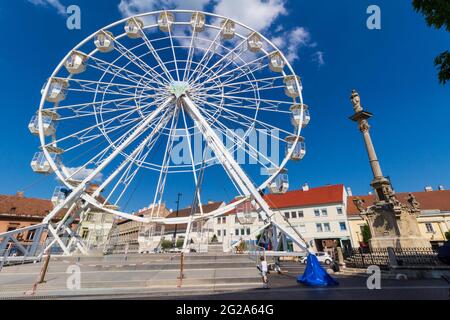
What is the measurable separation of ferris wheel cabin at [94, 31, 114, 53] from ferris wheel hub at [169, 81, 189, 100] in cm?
513

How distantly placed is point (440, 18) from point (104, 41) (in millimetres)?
18420

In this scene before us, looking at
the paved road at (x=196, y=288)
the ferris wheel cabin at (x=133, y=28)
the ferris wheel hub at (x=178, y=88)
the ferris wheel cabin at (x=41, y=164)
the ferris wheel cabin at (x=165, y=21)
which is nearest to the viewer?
the paved road at (x=196, y=288)

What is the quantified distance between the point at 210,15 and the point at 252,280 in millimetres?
18464

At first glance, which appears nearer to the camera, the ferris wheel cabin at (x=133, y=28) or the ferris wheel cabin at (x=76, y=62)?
the ferris wheel cabin at (x=76, y=62)

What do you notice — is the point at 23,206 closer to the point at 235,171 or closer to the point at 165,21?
the point at 165,21

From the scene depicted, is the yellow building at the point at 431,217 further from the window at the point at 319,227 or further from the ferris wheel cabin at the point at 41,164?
the ferris wheel cabin at the point at 41,164

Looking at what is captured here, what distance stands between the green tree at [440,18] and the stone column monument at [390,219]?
9927 mm

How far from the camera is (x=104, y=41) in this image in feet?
54.4

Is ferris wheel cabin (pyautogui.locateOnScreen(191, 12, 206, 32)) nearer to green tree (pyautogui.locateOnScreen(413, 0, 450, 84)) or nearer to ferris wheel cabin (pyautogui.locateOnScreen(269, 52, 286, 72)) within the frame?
ferris wheel cabin (pyautogui.locateOnScreen(269, 52, 286, 72))

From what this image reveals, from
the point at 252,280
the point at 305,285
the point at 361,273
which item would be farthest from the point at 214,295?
the point at 361,273

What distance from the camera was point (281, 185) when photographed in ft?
53.9

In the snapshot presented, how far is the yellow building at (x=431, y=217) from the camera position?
1106 inches

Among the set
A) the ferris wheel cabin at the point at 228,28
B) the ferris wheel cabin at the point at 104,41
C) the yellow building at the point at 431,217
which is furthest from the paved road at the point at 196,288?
the yellow building at the point at 431,217

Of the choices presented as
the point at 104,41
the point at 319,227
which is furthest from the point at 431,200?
the point at 104,41
